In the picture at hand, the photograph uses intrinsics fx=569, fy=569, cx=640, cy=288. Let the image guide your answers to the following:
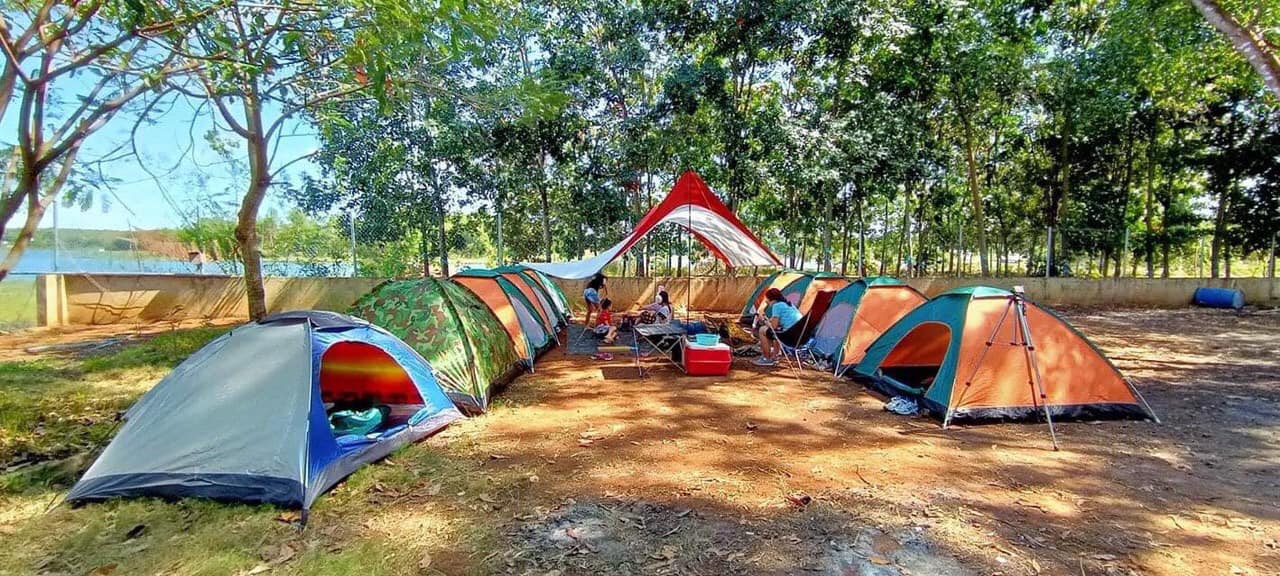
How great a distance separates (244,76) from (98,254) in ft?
32.0

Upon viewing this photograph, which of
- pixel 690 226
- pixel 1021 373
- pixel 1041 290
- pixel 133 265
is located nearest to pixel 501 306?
pixel 690 226

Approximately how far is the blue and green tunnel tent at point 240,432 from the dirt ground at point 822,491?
31 centimetres

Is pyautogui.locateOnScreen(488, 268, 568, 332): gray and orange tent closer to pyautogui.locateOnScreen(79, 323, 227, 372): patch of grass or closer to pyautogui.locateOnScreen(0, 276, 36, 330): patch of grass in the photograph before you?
pyautogui.locateOnScreen(79, 323, 227, 372): patch of grass

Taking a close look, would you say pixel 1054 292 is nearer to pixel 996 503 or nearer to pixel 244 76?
pixel 996 503

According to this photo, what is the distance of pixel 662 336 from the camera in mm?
7379

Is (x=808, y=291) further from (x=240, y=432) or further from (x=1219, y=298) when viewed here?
(x=1219, y=298)

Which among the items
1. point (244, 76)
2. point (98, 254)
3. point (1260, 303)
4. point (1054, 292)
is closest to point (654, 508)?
point (244, 76)

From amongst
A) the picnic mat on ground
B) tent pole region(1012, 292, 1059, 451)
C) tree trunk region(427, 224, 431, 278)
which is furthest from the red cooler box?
tree trunk region(427, 224, 431, 278)

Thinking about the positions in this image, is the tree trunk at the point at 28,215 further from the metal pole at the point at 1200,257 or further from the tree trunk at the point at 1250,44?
the metal pole at the point at 1200,257

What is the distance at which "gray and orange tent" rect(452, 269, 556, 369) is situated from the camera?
6.68m

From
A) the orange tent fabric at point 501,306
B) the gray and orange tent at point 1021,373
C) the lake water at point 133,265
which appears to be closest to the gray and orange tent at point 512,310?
the orange tent fabric at point 501,306

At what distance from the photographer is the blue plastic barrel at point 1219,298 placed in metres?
12.7

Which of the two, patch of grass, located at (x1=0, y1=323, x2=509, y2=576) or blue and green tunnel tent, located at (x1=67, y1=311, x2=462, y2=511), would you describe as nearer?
patch of grass, located at (x1=0, y1=323, x2=509, y2=576)

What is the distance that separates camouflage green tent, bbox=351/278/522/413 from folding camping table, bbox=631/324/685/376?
2049mm
